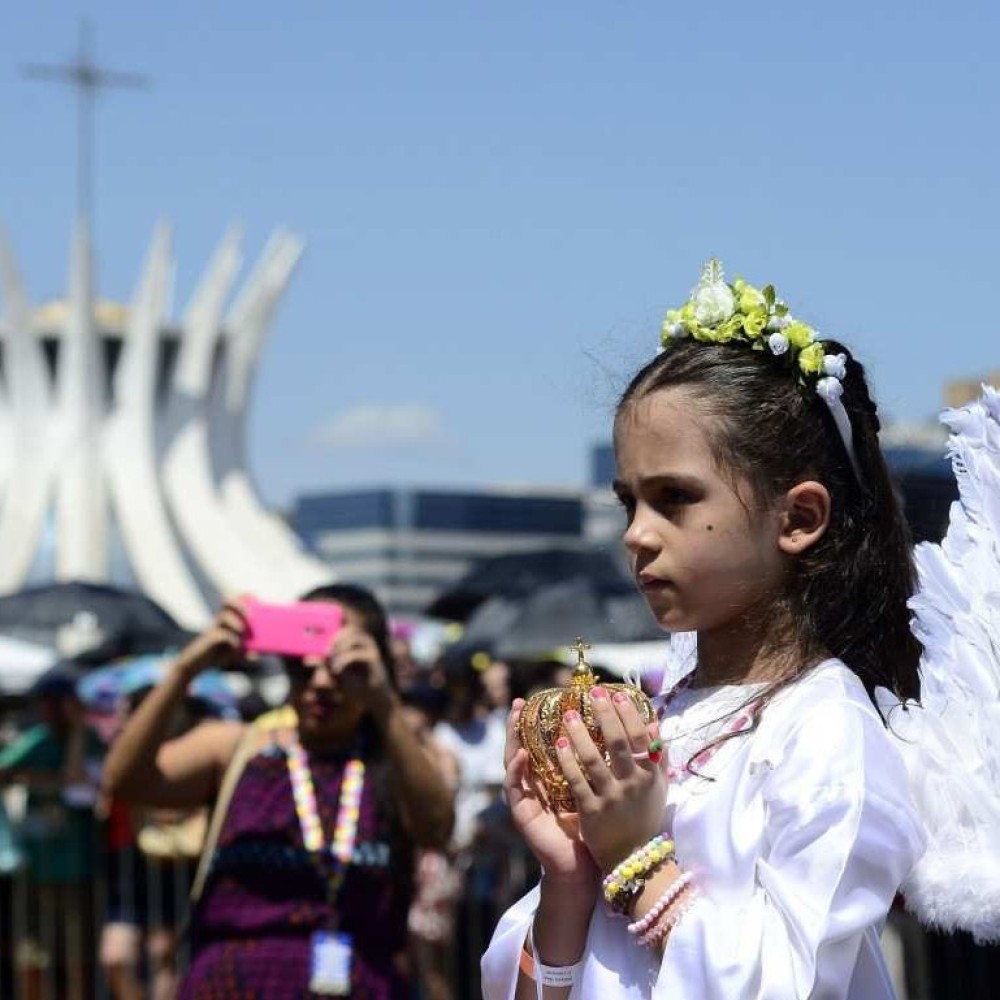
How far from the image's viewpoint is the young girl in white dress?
2.45 metres

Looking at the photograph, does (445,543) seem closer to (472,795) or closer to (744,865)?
(472,795)

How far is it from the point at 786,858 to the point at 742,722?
23cm

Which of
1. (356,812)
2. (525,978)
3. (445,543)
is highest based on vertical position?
(525,978)

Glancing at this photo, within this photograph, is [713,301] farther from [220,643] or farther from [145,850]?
[145,850]

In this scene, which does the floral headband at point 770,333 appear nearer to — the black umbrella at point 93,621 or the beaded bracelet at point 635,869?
the beaded bracelet at point 635,869

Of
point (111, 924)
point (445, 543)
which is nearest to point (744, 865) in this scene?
point (111, 924)

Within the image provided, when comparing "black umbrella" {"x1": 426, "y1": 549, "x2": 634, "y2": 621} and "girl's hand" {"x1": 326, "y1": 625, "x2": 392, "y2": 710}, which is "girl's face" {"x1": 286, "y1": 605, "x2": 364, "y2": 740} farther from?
"black umbrella" {"x1": 426, "y1": 549, "x2": 634, "y2": 621}

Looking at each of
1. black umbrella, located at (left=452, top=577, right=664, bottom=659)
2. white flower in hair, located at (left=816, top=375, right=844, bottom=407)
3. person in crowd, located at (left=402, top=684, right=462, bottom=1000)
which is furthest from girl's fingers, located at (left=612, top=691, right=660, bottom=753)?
black umbrella, located at (left=452, top=577, right=664, bottom=659)

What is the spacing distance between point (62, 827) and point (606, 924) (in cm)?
782

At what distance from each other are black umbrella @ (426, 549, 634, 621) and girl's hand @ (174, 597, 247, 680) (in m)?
5.45

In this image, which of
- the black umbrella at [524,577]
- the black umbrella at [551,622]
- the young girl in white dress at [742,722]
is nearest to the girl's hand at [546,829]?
the young girl in white dress at [742,722]

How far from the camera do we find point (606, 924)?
262 centimetres

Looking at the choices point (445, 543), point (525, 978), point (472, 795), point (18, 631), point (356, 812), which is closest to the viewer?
point (525, 978)

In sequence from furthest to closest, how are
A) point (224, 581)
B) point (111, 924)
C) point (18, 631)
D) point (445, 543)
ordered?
1. point (445, 543)
2. point (224, 581)
3. point (18, 631)
4. point (111, 924)
